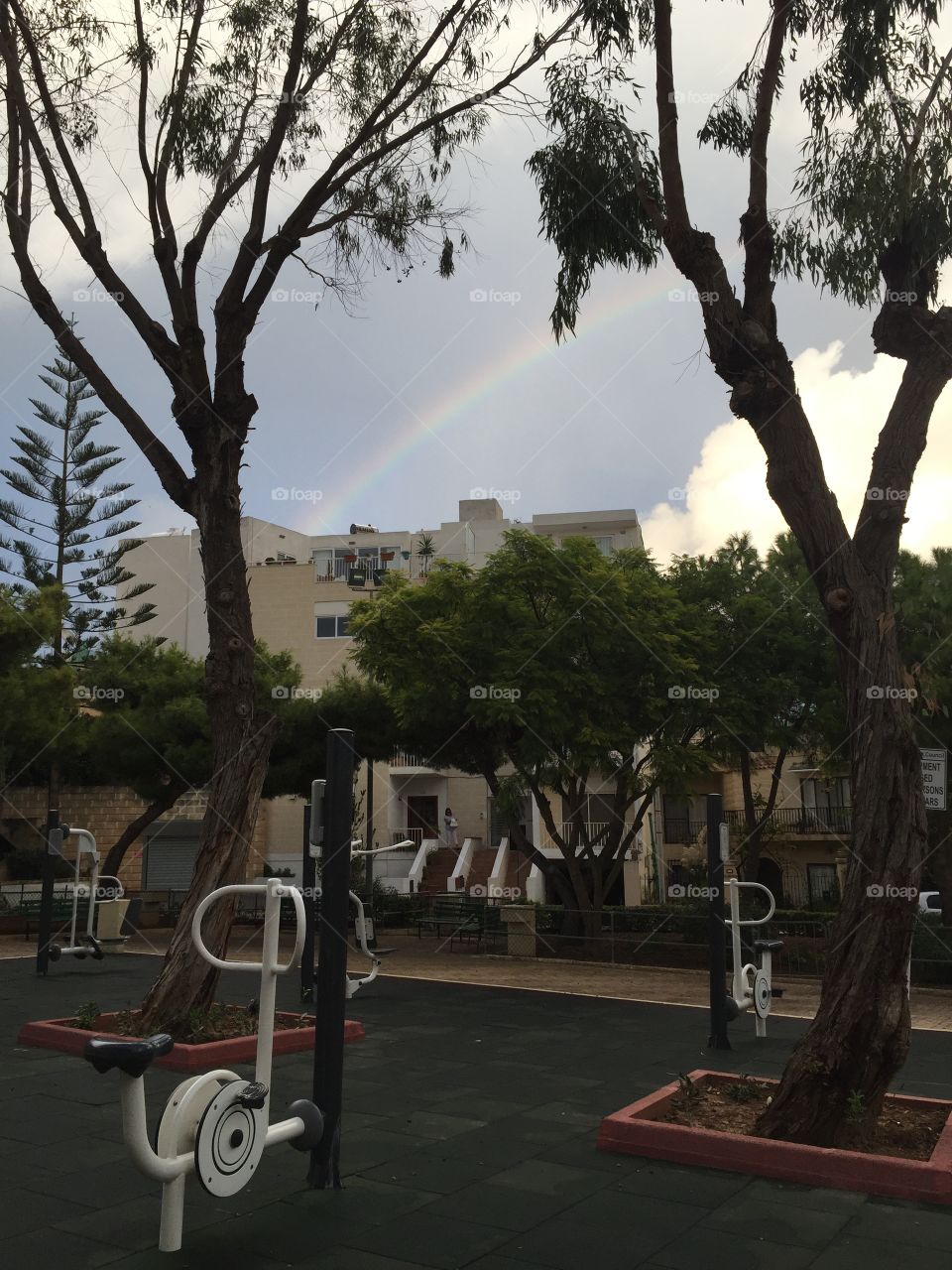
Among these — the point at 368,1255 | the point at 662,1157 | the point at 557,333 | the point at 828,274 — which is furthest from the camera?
the point at 557,333

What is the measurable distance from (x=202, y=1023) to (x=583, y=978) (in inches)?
306

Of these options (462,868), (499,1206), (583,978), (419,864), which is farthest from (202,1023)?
(419,864)

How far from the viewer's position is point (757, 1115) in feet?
19.6

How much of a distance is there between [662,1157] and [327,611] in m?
36.7

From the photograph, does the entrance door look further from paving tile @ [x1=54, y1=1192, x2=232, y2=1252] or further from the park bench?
paving tile @ [x1=54, y1=1192, x2=232, y2=1252]

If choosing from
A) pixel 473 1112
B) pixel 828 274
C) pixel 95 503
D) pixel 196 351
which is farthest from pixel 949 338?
pixel 95 503

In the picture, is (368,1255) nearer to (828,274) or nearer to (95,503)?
(828,274)

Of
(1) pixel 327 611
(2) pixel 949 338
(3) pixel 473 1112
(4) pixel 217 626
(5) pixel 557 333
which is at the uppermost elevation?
(1) pixel 327 611

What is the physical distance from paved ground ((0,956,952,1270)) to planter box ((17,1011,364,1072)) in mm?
172

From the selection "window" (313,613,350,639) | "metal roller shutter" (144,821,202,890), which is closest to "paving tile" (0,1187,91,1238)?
"metal roller shutter" (144,821,202,890)

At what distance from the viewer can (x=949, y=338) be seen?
21.0 ft

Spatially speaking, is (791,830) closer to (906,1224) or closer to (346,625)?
(346,625)

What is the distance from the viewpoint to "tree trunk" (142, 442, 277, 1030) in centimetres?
821

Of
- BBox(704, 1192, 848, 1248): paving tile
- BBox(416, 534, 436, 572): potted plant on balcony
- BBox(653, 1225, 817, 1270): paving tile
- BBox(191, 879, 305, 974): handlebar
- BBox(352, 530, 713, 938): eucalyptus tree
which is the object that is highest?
BBox(416, 534, 436, 572): potted plant on balcony
